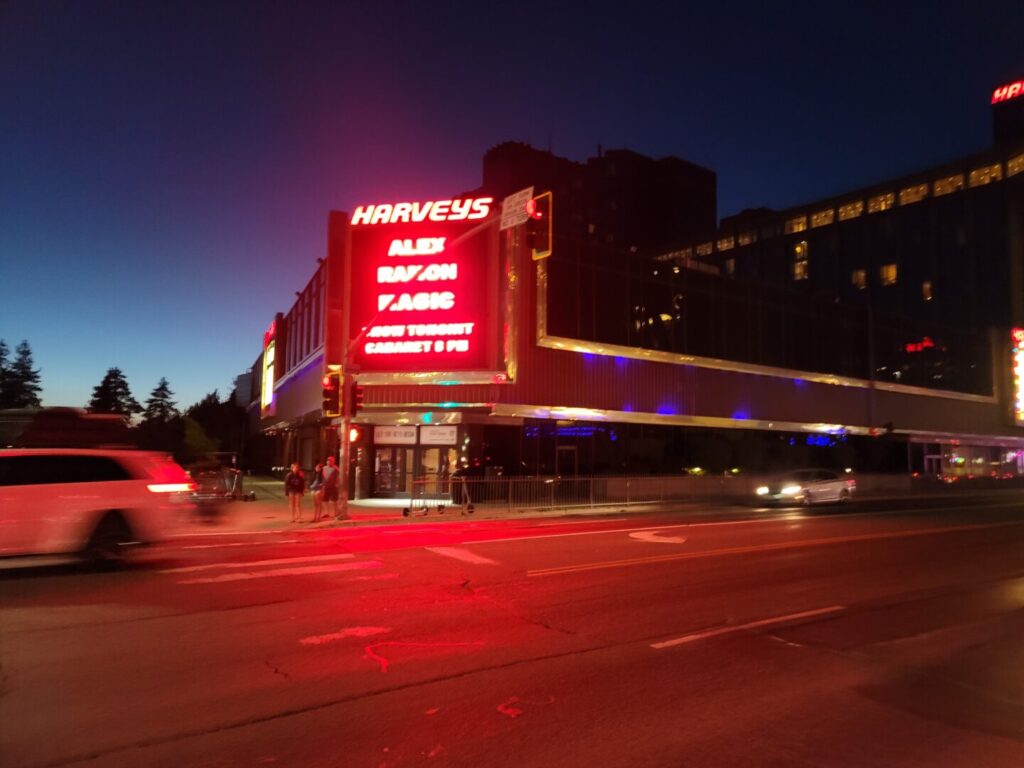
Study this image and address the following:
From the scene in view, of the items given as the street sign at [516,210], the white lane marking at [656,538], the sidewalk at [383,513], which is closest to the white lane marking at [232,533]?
the sidewalk at [383,513]

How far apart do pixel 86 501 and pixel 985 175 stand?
228 ft

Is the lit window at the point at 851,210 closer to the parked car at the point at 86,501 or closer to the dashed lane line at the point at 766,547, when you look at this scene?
the dashed lane line at the point at 766,547

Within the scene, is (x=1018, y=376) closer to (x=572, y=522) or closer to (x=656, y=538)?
(x=572, y=522)

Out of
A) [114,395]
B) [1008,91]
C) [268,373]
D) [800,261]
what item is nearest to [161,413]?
[114,395]

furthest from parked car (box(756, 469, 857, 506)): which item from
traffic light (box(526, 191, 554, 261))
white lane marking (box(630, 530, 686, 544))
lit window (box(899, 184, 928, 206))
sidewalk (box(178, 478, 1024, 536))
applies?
lit window (box(899, 184, 928, 206))

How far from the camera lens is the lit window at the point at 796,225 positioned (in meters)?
75.0

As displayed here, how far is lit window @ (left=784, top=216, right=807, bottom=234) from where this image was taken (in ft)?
246

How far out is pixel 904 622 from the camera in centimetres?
836

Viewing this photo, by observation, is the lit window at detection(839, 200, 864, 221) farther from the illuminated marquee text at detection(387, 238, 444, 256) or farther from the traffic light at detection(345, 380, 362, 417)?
the traffic light at detection(345, 380, 362, 417)

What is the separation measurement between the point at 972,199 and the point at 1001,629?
63.9m

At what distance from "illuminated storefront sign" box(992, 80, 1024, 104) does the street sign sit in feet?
230

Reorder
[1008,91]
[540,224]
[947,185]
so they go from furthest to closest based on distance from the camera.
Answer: [1008,91]
[947,185]
[540,224]

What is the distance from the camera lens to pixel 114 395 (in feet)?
325

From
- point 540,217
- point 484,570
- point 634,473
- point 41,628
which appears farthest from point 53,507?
point 634,473
